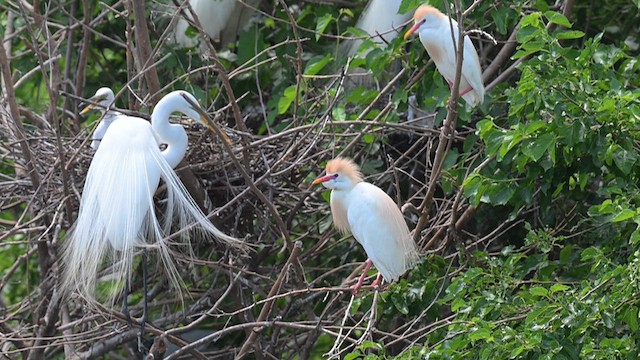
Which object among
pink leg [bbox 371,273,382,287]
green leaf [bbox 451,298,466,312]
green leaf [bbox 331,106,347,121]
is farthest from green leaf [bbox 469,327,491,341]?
green leaf [bbox 331,106,347,121]

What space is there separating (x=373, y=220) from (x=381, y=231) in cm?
4

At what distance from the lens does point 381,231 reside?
3.01 m

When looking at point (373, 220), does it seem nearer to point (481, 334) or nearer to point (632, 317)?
point (481, 334)

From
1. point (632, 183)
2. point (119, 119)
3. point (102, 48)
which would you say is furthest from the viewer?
point (102, 48)

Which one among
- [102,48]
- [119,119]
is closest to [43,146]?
[119,119]

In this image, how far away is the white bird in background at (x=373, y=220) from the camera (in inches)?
118

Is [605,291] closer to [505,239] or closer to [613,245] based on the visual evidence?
[613,245]

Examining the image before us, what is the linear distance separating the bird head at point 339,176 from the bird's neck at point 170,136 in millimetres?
423

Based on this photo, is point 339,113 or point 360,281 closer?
point 360,281

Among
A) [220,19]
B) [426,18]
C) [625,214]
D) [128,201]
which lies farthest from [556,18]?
[220,19]

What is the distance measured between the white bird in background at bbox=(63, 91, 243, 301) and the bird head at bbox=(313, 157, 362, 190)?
31 centimetres

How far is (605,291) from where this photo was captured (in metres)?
2.58

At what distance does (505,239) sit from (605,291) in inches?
44.8

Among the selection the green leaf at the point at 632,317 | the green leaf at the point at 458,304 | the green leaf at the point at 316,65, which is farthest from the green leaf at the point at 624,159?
the green leaf at the point at 316,65
